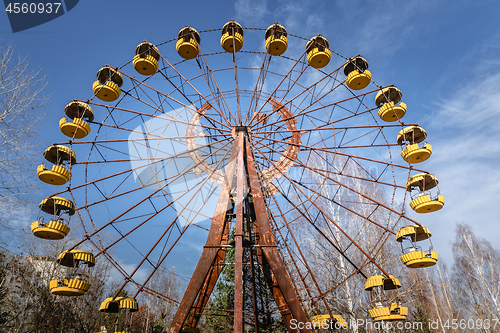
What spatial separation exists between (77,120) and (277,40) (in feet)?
31.7

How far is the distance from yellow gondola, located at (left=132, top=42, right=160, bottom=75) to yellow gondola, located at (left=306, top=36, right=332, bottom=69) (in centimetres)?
739

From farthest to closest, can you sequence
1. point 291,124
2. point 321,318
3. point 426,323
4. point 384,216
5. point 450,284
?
1. point 450,284
2. point 384,216
3. point 426,323
4. point 291,124
5. point 321,318

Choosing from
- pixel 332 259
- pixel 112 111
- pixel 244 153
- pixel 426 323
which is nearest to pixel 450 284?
pixel 426 323

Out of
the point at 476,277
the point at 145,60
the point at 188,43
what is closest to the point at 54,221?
the point at 145,60

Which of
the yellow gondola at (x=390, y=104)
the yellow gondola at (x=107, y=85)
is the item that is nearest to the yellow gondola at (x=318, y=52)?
the yellow gondola at (x=390, y=104)

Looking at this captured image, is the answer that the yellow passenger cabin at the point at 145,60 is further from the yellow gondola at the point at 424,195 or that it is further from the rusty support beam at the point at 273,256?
the yellow gondola at the point at 424,195

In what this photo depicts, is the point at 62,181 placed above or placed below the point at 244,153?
below

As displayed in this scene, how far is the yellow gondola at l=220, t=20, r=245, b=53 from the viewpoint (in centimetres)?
1438

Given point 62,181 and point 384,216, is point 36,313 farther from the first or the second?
point 384,216

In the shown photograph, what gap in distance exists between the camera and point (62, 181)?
11.5 metres

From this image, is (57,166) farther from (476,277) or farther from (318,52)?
(476,277)

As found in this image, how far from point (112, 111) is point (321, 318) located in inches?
473

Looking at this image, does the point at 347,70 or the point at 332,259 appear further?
the point at 332,259

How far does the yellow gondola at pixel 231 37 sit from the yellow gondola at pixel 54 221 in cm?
970
